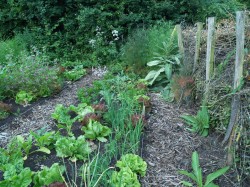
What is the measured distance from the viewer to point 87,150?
3072 mm

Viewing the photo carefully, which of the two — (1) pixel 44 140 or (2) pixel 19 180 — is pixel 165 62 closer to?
(1) pixel 44 140

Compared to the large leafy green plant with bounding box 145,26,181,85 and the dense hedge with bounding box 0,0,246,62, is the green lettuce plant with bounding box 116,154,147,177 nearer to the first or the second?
the large leafy green plant with bounding box 145,26,181,85

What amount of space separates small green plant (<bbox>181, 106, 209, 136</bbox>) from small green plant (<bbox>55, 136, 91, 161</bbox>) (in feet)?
4.78

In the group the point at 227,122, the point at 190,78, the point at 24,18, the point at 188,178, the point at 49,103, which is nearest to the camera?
the point at 188,178

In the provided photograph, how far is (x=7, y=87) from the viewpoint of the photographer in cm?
473

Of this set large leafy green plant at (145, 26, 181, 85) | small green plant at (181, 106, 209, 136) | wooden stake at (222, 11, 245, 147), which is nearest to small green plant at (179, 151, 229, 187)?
wooden stake at (222, 11, 245, 147)

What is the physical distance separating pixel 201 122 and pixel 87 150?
1487mm

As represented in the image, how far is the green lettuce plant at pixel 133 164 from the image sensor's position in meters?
2.84

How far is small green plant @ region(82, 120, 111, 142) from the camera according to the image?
3379 mm

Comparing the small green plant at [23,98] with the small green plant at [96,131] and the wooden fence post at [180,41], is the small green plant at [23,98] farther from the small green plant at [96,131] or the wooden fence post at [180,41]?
the wooden fence post at [180,41]

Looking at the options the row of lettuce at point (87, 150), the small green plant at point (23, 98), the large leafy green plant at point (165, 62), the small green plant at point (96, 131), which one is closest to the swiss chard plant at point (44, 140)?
the row of lettuce at point (87, 150)

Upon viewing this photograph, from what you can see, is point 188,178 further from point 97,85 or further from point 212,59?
point 97,85

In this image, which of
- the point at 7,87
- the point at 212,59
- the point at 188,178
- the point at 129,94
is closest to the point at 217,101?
the point at 212,59

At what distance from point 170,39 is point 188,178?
2805 mm
